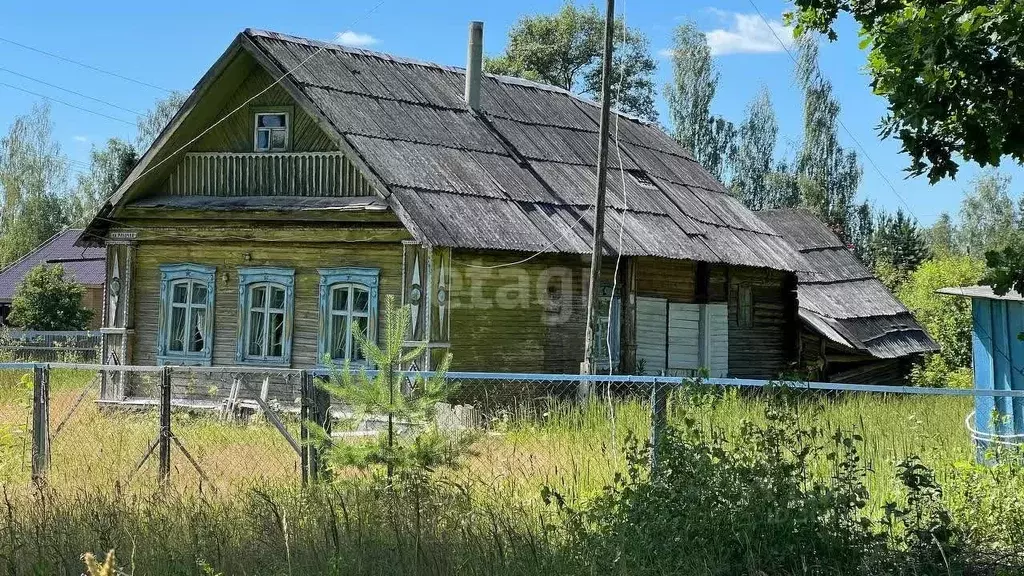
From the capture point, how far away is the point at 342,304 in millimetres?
16047

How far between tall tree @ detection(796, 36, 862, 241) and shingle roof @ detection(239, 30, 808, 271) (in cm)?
2605

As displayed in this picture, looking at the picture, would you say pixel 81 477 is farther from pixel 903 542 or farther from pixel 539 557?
pixel 903 542

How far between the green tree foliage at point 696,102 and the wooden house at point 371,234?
2745cm

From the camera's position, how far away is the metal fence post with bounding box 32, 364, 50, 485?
8.80 metres

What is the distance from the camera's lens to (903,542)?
628 cm

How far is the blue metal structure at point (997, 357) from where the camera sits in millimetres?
9969

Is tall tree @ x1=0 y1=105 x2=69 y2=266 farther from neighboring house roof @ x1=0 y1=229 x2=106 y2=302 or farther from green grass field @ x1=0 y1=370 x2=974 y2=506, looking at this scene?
green grass field @ x1=0 y1=370 x2=974 y2=506

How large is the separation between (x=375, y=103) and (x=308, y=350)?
12.4 ft

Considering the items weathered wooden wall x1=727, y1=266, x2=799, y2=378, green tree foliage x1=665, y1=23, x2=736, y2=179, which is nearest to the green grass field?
weathered wooden wall x1=727, y1=266, x2=799, y2=378

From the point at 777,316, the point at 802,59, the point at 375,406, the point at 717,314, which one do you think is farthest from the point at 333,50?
Result: the point at 802,59

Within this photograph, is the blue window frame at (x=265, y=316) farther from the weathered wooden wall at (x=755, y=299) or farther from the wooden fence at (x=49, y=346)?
the wooden fence at (x=49, y=346)

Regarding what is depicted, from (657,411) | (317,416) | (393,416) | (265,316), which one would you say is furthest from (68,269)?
(657,411)

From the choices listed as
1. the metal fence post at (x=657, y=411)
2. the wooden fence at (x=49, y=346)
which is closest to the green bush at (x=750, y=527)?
the metal fence post at (x=657, y=411)

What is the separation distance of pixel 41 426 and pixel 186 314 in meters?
8.47
